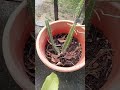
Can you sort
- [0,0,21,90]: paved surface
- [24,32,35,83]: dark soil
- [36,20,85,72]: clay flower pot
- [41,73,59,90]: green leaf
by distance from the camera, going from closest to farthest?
[41,73,59,90]: green leaf < [36,20,85,72]: clay flower pot < [24,32,35,83]: dark soil < [0,0,21,90]: paved surface

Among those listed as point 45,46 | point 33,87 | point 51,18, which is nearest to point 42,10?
point 51,18

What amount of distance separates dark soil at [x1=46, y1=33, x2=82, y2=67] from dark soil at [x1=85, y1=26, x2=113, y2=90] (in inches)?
5.0

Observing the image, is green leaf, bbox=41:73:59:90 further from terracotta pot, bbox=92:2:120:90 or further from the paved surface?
the paved surface

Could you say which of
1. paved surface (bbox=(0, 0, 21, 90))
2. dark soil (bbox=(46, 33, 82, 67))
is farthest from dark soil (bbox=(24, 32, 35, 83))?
paved surface (bbox=(0, 0, 21, 90))

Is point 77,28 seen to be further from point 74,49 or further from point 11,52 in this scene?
point 11,52

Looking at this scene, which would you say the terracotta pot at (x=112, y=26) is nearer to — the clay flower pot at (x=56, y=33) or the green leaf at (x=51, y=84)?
the clay flower pot at (x=56, y=33)

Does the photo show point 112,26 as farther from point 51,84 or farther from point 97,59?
point 51,84

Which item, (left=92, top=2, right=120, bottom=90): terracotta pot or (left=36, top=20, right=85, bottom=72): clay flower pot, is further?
(left=92, top=2, right=120, bottom=90): terracotta pot

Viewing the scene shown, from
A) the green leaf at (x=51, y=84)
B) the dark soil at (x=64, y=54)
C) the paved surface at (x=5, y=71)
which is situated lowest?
the paved surface at (x=5, y=71)

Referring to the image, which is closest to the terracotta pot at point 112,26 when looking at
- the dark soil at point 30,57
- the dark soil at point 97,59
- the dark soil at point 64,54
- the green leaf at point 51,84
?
the dark soil at point 97,59

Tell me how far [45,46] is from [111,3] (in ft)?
1.10

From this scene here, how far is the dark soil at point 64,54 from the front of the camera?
44.8 inches

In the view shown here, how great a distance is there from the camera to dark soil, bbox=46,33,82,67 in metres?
1.14

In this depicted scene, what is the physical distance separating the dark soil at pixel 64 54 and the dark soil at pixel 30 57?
0.13 meters
